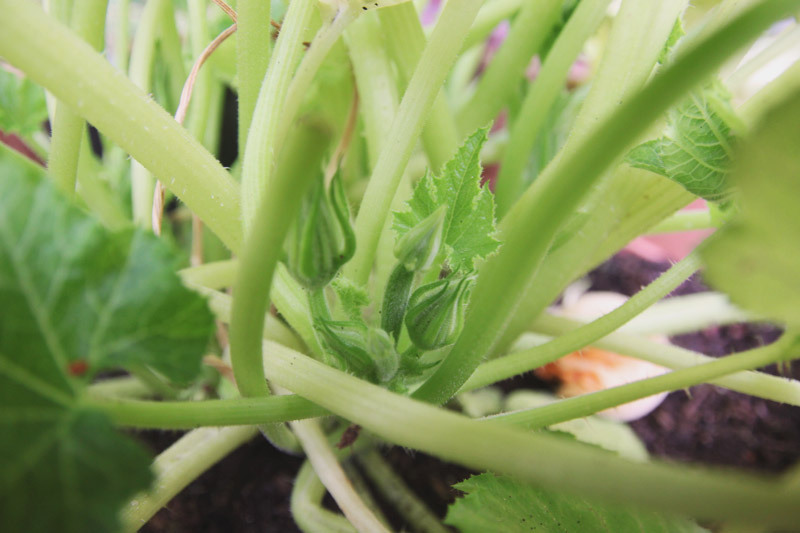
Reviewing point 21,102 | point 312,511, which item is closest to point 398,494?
point 312,511

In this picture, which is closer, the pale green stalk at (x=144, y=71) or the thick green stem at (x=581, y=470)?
the thick green stem at (x=581, y=470)

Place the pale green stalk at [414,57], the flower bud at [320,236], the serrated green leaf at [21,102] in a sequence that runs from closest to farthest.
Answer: the flower bud at [320,236], the pale green stalk at [414,57], the serrated green leaf at [21,102]

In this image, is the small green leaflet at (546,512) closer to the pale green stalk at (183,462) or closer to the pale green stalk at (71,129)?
the pale green stalk at (183,462)

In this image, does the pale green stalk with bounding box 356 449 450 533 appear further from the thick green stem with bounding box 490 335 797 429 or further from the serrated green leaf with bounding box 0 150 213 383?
the serrated green leaf with bounding box 0 150 213 383

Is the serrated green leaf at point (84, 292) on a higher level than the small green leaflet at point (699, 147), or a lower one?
lower

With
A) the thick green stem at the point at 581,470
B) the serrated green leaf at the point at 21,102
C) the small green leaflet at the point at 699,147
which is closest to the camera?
the thick green stem at the point at 581,470

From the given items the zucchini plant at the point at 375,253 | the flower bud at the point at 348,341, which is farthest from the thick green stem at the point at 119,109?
the flower bud at the point at 348,341
